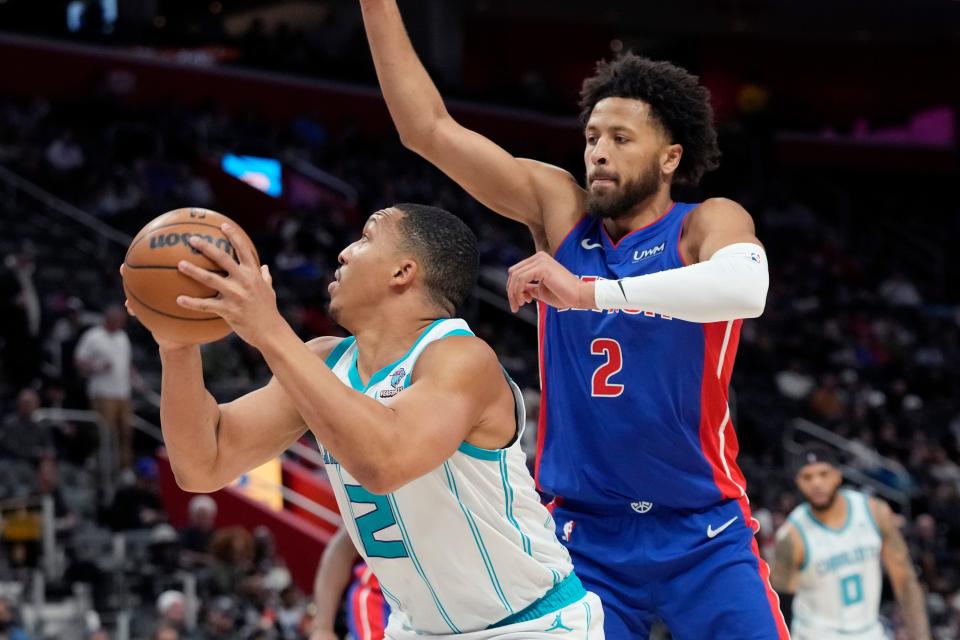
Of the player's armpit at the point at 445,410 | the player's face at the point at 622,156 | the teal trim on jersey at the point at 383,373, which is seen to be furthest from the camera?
the player's face at the point at 622,156

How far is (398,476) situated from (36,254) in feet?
42.4

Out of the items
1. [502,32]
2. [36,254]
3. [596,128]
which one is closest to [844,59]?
[502,32]

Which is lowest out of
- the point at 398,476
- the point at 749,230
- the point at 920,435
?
the point at 920,435

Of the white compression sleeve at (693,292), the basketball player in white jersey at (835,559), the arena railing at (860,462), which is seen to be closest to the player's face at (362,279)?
the white compression sleeve at (693,292)

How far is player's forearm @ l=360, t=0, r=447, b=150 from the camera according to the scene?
4422 mm

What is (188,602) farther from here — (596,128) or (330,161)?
(330,161)

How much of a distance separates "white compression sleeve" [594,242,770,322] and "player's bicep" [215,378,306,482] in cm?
88

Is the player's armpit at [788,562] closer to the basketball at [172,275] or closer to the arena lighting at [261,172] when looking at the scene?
the basketball at [172,275]

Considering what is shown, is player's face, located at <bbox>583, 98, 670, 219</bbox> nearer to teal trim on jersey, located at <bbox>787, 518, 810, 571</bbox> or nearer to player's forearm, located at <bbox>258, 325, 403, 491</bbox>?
player's forearm, located at <bbox>258, 325, 403, 491</bbox>

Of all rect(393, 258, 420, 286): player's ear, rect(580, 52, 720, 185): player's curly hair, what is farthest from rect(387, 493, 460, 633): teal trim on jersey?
rect(580, 52, 720, 185): player's curly hair

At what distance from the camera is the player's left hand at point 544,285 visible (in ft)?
11.8

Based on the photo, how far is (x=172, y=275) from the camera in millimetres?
2982

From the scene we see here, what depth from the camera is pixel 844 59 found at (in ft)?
106

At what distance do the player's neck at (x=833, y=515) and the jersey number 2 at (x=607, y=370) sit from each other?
159 inches
